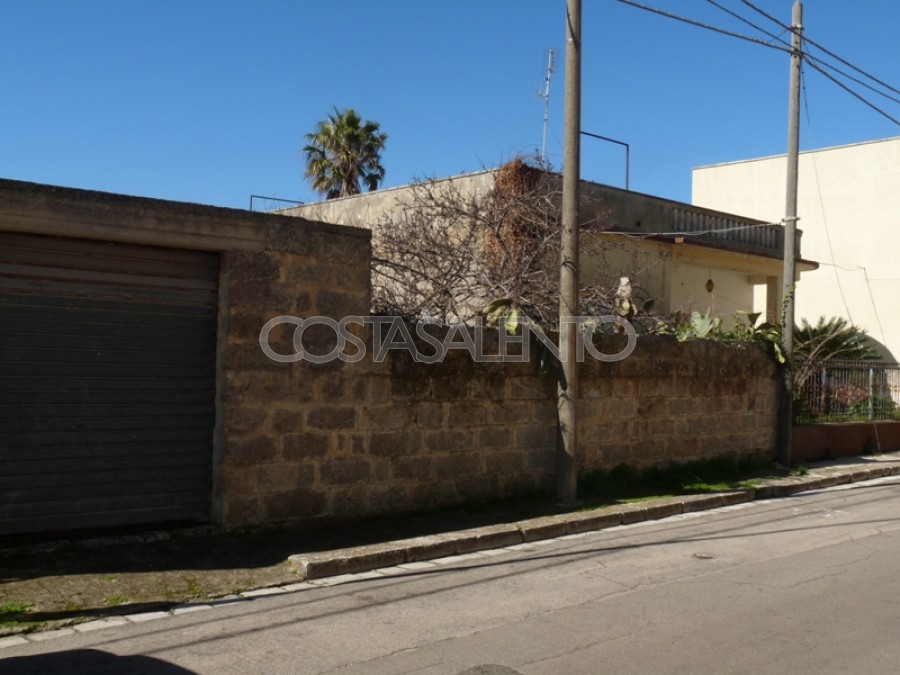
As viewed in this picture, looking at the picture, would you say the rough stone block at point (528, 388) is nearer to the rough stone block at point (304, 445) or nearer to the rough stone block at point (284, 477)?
the rough stone block at point (304, 445)

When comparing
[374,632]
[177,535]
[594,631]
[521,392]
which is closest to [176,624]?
[374,632]

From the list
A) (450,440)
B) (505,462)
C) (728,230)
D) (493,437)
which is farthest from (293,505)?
(728,230)

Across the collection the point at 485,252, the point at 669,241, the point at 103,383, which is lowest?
the point at 103,383

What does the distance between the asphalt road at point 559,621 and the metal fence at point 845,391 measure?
305 inches

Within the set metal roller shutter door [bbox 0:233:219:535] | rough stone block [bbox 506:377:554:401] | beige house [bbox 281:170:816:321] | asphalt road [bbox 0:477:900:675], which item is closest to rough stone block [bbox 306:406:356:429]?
metal roller shutter door [bbox 0:233:219:535]

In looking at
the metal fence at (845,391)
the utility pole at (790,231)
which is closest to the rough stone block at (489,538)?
the utility pole at (790,231)

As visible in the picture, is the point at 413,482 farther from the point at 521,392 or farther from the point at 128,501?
the point at 128,501

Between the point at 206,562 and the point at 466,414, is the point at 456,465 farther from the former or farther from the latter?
the point at 206,562

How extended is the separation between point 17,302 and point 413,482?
4313 mm

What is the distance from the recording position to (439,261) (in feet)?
45.1

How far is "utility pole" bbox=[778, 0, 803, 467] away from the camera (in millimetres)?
14797

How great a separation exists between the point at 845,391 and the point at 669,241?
4663 millimetres

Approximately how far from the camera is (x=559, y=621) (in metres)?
6.28

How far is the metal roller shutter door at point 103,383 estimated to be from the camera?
7.56m
